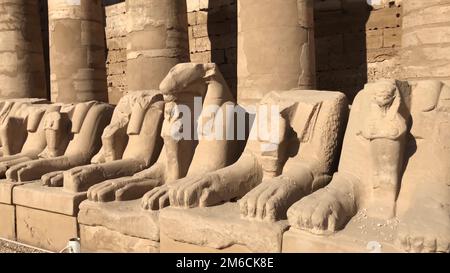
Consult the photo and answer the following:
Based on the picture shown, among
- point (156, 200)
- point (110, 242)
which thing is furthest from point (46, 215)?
point (156, 200)

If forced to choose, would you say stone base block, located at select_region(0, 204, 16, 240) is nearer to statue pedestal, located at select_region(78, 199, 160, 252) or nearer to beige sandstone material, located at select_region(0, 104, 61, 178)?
beige sandstone material, located at select_region(0, 104, 61, 178)

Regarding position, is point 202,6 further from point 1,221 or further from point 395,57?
point 1,221

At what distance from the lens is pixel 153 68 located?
5.87 metres

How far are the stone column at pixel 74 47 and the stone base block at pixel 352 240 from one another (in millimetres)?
5958

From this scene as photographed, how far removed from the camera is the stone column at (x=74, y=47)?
6.95m

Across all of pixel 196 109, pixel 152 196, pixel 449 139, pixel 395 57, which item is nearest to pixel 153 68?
pixel 196 109

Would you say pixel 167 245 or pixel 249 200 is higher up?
pixel 249 200

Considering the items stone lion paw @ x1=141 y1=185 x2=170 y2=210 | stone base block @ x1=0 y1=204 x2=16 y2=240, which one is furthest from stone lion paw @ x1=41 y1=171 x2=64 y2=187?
stone lion paw @ x1=141 y1=185 x2=170 y2=210

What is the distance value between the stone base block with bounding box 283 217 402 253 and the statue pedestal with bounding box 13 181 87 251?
1.89m

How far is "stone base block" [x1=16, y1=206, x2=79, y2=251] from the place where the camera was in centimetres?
333

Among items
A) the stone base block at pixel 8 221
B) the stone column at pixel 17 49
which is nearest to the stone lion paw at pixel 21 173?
the stone base block at pixel 8 221

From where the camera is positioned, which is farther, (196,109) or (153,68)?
(153,68)

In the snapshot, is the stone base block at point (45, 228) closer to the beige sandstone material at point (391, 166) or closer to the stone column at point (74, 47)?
the beige sandstone material at point (391, 166)
